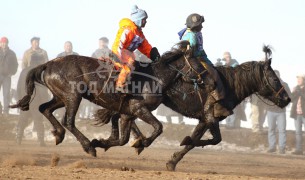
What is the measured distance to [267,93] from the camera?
13422mm

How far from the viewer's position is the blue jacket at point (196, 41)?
12875 mm

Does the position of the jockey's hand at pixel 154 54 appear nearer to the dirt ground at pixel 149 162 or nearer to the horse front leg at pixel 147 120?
the horse front leg at pixel 147 120

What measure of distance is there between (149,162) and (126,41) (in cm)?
391

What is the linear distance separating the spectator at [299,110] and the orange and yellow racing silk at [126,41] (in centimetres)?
937

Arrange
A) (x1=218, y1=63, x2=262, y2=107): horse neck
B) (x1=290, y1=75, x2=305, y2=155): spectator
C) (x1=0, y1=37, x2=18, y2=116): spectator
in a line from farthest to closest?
(x1=0, y1=37, x2=18, y2=116): spectator
(x1=290, y1=75, x2=305, y2=155): spectator
(x1=218, y1=63, x2=262, y2=107): horse neck

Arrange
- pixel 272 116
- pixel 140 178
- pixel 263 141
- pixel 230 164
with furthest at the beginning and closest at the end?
1. pixel 263 141
2. pixel 272 116
3. pixel 230 164
4. pixel 140 178

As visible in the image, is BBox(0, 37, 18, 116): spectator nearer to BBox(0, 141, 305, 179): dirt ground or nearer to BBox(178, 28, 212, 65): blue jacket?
BBox(0, 141, 305, 179): dirt ground

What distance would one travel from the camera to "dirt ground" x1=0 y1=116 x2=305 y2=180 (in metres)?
10.5

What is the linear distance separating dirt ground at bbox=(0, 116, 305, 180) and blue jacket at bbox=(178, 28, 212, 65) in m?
2.03

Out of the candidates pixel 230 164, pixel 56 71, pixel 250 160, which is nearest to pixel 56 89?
pixel 56 71

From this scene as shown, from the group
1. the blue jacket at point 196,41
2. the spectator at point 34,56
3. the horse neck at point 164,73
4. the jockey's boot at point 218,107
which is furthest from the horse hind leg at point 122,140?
the spectator at point 34,56

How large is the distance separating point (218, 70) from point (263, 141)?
8.88 metres

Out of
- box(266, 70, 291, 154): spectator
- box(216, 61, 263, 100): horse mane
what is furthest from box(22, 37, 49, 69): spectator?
box(216, 61, 263, 100): horse mane

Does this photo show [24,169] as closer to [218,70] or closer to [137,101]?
[137,101]
